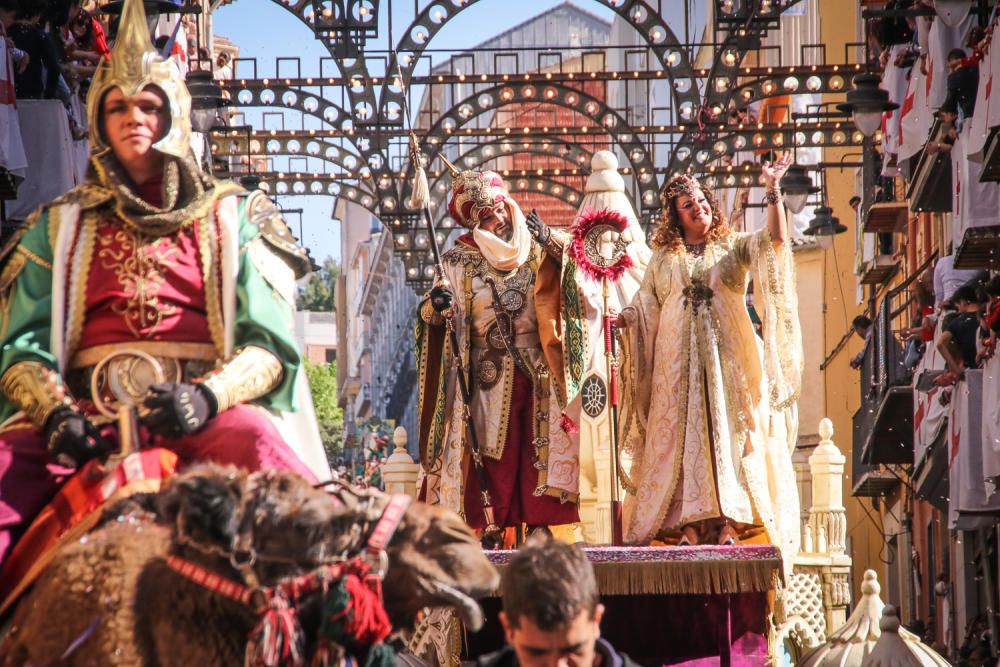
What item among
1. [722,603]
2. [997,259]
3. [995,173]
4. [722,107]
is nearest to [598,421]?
[722,603]

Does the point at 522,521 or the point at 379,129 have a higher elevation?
the point at 379,129

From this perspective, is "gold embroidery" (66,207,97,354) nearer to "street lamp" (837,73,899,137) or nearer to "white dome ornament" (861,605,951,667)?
"white dome ornament" (861,605,951,667)

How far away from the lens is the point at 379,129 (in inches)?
971

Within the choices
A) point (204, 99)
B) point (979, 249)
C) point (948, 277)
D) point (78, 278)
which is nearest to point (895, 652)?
point (78, 278)

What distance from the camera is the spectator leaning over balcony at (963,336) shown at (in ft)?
62.6

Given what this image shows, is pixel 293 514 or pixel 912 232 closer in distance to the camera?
pixel 293 514

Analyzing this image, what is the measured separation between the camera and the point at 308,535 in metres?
5.43

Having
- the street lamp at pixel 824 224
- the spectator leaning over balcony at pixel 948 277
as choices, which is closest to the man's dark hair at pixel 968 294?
the spectator leaning over balcony at pixel 948 277

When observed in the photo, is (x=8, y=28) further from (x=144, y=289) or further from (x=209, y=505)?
(x=209, y=505)

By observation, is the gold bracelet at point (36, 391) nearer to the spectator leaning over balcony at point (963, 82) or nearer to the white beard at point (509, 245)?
the white beard at point (509, 245)

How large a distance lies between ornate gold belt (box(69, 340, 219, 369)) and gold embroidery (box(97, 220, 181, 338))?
5cm

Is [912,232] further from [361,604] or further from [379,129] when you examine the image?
[361,604]

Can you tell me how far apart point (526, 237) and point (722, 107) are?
11.5m

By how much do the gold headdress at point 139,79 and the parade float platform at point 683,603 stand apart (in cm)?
397
